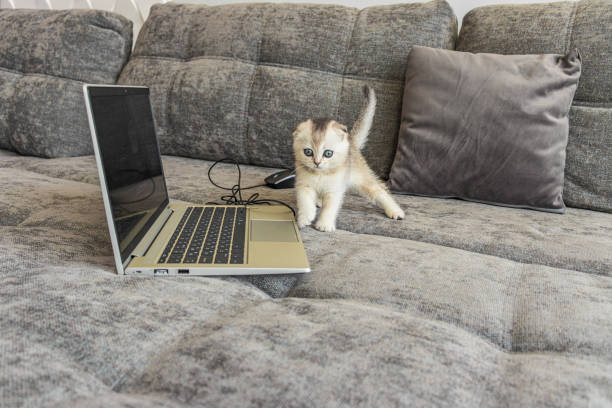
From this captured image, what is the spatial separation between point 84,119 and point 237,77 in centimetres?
71

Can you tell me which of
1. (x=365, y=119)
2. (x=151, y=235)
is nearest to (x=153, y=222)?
(x=151, y=235)

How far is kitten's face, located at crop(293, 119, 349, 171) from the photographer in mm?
1035

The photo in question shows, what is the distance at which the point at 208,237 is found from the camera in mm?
832

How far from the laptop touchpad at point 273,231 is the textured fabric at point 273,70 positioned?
621 millimetres

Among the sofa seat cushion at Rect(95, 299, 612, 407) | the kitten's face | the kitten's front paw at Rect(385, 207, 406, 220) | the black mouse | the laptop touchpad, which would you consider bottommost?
the black mouse

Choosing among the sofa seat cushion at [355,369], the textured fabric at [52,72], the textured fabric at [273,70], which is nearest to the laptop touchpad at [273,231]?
the sofa seat cushion at [355,369]

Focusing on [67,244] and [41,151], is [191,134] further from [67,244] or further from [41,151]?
[67,244]

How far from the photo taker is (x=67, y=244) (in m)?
0.79

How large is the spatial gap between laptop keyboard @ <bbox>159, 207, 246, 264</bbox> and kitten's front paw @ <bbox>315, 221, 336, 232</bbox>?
191 millimetres

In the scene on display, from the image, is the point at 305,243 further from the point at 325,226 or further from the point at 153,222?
the point at 153,222

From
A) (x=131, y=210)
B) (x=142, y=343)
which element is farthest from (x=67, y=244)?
(x=142, y=343)

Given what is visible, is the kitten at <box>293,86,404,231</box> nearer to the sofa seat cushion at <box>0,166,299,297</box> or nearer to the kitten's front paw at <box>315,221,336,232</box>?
the kitten's front paw at <box>315,221,336,232</box>

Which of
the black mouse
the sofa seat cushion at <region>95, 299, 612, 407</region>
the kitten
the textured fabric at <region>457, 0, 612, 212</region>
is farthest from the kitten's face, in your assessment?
the textured fabric at <region>457, 0, 612, 212</region>

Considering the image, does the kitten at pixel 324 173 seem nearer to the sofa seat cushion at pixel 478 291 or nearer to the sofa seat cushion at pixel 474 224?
the sofa seat cushion at pixel 474 224
